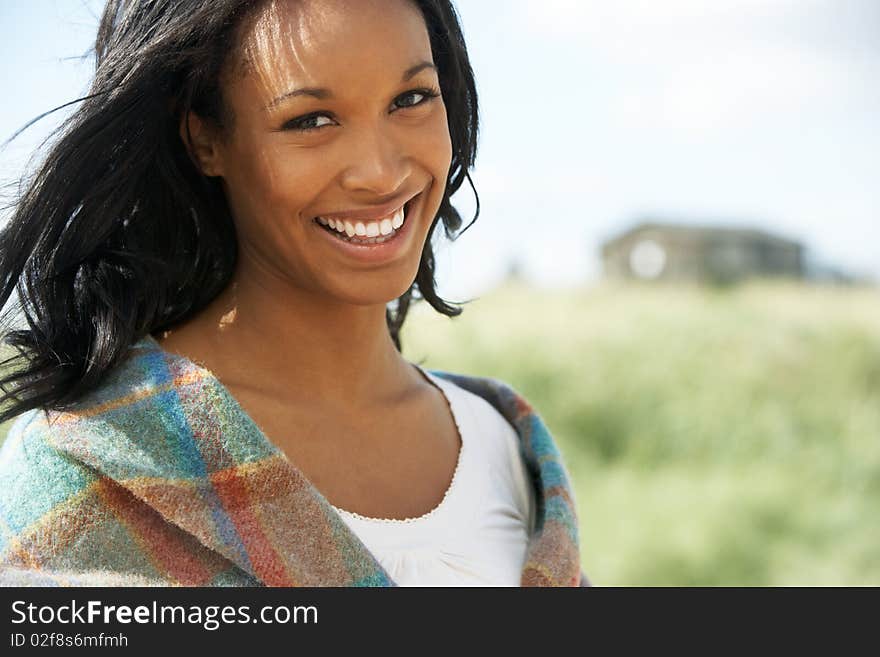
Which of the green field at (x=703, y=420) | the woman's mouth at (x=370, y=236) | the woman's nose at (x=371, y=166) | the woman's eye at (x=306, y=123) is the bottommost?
the green field at (x=703, y=420)

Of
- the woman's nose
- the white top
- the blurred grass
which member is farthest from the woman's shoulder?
the blurred grass

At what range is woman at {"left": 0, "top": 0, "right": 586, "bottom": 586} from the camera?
1.40 meters

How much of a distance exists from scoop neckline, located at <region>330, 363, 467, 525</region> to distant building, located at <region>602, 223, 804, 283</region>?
6832 mm

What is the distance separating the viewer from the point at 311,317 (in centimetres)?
170

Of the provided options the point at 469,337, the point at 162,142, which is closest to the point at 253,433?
the point at 162,142

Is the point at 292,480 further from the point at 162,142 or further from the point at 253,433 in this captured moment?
the point at 162,142

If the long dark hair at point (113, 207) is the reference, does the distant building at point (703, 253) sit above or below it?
below

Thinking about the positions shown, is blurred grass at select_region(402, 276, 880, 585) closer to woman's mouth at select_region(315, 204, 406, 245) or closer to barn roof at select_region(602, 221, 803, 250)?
woman's mouth at select_region(315, 204, 406, 245)

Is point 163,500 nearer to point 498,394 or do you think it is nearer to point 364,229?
point 364,229

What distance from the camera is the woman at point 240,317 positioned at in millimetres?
Result: 1398

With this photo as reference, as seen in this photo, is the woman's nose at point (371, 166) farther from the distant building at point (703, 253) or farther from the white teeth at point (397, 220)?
the distant building at point (703, 253)

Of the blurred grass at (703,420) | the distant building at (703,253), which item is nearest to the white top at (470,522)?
the blurred grass at (703,420)

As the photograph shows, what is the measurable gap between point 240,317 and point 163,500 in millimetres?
393

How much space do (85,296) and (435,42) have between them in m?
0.70
